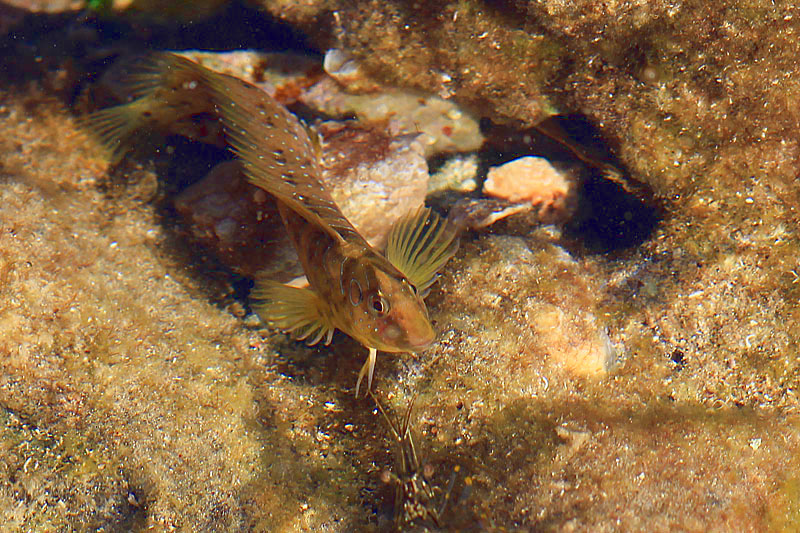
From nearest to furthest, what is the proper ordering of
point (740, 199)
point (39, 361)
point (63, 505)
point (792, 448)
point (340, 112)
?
point (63, 505) < point (792, 448) < point (39, 361) < point (740, 199) < point (340, 112)

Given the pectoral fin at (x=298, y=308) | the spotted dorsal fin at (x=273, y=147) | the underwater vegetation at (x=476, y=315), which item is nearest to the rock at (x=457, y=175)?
the underwater vegetation at (x=476, y=315)

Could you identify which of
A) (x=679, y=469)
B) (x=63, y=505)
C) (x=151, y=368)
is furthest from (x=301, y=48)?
(x=679, y=469)

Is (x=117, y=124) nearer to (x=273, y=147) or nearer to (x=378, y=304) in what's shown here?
(x=273, y=147)

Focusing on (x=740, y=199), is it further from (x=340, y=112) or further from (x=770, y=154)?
(x=340, y=112)

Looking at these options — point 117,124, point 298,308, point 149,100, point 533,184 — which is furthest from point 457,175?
point 117,124

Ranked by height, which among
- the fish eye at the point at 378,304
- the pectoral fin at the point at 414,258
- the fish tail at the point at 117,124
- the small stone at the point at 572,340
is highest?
the fish eye at the point at 378,304

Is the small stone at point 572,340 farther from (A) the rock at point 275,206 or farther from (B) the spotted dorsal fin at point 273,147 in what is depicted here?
(A) the rock at point 275,206

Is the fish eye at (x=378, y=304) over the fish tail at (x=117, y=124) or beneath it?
over
